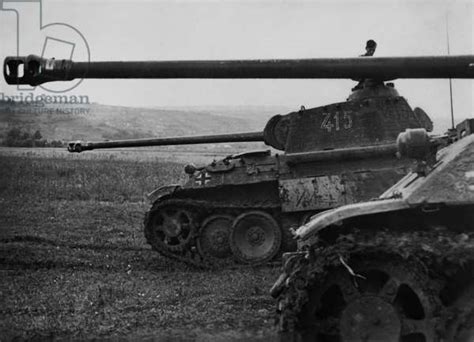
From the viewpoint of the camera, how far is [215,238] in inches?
444

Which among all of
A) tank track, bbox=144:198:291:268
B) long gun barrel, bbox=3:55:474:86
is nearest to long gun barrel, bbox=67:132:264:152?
tank track, bbox=144:198:291:268

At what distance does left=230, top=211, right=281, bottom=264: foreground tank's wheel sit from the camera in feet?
36.0

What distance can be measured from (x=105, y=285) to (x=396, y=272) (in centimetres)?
518

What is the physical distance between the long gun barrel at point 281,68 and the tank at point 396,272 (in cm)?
170

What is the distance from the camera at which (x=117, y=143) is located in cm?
1319

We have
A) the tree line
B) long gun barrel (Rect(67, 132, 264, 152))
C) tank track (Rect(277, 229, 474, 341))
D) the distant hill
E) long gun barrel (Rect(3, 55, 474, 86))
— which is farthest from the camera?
the distant hill

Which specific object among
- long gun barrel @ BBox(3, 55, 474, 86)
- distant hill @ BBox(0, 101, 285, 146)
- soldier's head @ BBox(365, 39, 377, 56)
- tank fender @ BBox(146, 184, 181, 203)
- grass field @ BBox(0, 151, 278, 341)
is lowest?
grass field @ BBox(0, 151, 278, 341)

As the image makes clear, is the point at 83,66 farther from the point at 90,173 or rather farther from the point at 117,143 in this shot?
the point at 90,173

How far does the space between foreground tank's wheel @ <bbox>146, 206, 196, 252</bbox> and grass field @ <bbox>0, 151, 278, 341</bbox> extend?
0.33 metres

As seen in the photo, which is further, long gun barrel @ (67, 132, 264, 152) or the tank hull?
long gun barrel @ (67, 132, 264, 152)

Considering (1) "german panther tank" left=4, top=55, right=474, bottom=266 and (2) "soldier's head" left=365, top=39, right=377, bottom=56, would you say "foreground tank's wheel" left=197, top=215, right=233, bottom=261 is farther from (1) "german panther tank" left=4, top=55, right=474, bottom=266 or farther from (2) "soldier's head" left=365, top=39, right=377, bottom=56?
(2) "soldier's head" left=365, top=39, right=377, bottom=56

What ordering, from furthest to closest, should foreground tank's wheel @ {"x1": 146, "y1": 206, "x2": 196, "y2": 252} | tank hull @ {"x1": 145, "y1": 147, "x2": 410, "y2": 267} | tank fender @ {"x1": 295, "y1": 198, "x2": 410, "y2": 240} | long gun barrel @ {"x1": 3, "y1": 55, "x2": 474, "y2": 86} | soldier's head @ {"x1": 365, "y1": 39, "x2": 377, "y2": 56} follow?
foreground tank's wheel @ {"x1": 146, "y1": 206, "x2": 196, "y2": 252} < tank hull @ {"x1": 145, "y1": 147, "x2": 410, "y2": 267} < soldier's head @ {"x1": 365, "y1": 39, "x2": 377, "y2": 56} < long gun barrel @ {"x1": 3, "y1": 55, "x2": 474, "y2": 86} < tank fender @ {"x1": 295, "y1": 198, "x2": 410, "y2": 240}

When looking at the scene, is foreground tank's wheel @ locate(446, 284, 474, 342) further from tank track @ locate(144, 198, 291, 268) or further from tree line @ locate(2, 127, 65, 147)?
tree line @ locate(2, 127, 65, 147)

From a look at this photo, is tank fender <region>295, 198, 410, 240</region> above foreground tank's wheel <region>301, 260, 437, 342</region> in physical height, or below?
above
